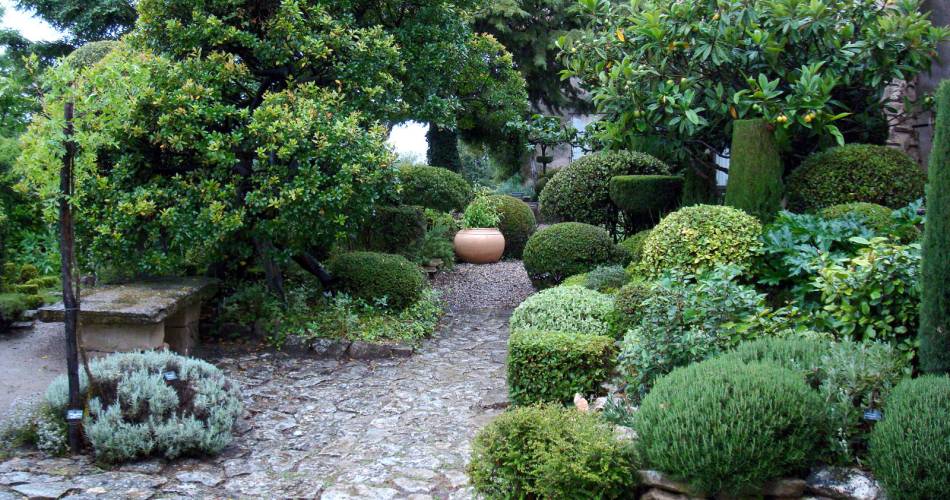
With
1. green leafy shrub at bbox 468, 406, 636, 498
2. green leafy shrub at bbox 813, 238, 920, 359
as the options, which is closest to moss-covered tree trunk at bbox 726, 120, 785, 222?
green leafy shrub at bbox 813, 238, 920, 359

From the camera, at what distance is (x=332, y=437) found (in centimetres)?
510

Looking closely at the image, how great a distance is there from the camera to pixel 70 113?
434cm

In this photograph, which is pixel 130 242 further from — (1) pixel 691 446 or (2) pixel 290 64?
(1) pixel 691 446

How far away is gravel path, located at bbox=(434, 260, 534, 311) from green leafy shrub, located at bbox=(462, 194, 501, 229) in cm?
77

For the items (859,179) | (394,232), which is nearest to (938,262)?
(859,179)

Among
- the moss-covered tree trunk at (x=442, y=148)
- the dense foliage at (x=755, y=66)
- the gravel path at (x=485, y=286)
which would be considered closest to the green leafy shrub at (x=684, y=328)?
the dense foliage at (x=755, y=66)

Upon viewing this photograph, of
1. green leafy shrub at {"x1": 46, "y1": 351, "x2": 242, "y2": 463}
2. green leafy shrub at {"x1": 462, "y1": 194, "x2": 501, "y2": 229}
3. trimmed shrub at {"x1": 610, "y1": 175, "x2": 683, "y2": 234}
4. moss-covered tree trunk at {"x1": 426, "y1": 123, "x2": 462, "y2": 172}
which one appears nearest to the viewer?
green leafy shrub at {"x1": 46, "y1": 351, "x2": 242, "y2": 463}

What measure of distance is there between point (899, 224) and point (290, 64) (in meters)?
6.14

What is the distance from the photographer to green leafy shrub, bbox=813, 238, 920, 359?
4215mm

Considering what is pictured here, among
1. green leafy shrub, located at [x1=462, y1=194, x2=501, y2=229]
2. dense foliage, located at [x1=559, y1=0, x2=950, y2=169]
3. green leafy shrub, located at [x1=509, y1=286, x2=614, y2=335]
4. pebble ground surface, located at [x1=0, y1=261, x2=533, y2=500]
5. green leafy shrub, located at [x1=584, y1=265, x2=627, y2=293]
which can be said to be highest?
dense foliage, located at [x1=559, y1=0, x2=950, y2=169]

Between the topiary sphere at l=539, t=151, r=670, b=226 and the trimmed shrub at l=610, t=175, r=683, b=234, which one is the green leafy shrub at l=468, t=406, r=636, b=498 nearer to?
the trimmed shrub at l=610, t=175, r=683, b=234

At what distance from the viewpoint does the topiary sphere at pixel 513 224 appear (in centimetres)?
1347

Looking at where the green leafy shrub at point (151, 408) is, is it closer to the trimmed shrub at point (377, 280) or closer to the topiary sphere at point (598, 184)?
the trimmed shrub at point (377, 280)

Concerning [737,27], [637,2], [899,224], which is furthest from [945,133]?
[637,2]
